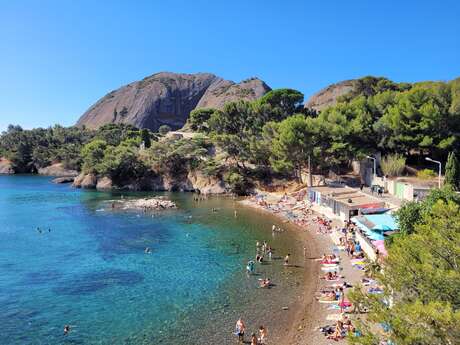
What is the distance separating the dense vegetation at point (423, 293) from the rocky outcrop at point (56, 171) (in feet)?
377

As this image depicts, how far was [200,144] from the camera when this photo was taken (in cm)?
7788

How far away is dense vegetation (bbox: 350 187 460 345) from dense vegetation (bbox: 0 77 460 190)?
4181 cm

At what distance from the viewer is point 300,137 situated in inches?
2206

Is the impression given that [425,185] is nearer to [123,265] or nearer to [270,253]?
[270,253]

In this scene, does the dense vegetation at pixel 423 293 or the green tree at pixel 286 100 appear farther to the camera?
the green tree at pixel 286 100

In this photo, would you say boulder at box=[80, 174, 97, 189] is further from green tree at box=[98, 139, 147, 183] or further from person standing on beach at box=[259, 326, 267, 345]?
person standing on beach at box=[259, 326, 267, 345]

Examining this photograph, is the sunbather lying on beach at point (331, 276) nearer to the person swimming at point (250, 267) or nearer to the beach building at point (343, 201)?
the person swimming at point (250, 267)

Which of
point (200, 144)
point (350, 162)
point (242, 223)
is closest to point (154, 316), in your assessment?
point (242, 223)

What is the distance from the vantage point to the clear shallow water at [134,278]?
1961 cm

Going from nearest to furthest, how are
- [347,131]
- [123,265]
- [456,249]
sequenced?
1. [456,249]
2. [123,265]
3. [347,131]

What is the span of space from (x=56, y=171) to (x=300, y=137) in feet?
292

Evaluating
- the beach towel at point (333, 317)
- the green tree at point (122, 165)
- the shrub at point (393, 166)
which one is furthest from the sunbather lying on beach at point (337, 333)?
the green tree at point (122, 165)

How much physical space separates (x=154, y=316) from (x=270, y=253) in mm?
13020

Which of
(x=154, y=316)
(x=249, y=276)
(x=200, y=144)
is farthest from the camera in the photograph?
(x=200, y=144)
